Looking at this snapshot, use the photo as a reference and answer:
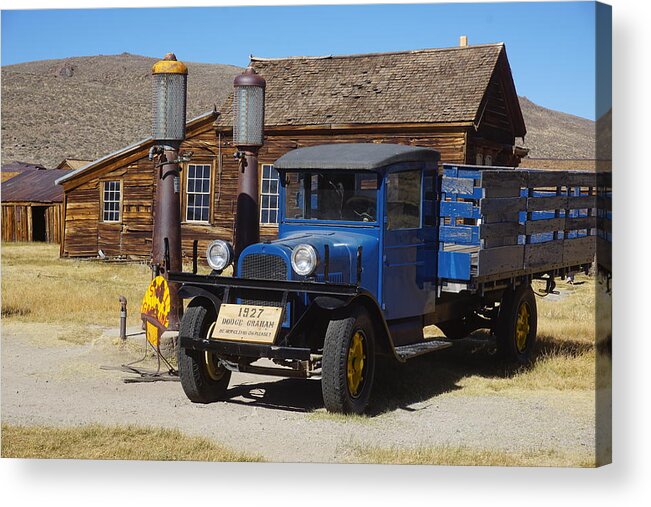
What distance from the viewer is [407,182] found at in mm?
8047

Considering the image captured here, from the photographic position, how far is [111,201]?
2083 cm

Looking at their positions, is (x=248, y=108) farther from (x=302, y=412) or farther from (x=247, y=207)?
(x=302, y=412)

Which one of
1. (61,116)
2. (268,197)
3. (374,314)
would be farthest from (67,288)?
(61,116)

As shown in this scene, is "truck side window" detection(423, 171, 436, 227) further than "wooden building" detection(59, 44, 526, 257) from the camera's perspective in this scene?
No

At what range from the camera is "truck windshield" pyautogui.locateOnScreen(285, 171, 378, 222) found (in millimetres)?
7734

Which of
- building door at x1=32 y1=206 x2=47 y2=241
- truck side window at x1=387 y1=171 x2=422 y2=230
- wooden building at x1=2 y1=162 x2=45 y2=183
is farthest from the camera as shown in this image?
wooden building at x1=2 y1=162 x2=45 y2=183

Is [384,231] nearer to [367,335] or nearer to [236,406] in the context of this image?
[367,335]

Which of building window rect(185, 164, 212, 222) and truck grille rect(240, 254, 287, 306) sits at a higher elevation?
building window rect(185, 164, 212, 222)

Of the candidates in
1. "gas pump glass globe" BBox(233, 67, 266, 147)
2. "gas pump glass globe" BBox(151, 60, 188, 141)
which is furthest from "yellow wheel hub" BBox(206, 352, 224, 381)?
"gas pump glass globe" BBox(233, 67, 266, 147)

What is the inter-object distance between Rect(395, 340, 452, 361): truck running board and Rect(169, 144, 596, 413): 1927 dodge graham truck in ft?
0.04

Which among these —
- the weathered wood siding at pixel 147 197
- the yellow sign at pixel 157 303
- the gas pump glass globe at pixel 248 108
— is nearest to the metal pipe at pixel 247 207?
the gas pump glass globe at pixel 248 108

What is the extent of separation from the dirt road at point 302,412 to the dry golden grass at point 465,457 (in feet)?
0.36

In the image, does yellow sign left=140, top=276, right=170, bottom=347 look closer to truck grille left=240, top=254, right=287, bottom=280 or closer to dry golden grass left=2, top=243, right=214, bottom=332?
truck grille left=240, top=254, right=287, bottom=280

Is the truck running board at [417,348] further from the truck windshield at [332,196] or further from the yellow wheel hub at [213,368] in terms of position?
the yellow wheel hub at [213,368]
